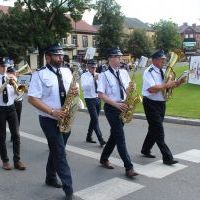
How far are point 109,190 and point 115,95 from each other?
1.57 m

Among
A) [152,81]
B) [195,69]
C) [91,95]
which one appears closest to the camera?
[152,81]

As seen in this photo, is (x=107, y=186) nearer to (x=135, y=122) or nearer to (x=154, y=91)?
(x=154, y=91)

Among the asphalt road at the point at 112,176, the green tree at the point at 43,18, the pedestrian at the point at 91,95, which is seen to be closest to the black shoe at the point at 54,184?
the asphalt road at the point at 112,176

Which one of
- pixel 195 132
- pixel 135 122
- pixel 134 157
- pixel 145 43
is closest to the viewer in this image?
pixel 134 157

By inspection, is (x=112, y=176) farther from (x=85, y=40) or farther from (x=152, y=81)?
(x=85, y=40)

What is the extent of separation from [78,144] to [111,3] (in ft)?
262

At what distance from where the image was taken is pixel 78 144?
31.8ft

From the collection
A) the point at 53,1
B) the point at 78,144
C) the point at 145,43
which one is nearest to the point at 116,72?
the point at 78,144

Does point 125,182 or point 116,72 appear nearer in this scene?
point 125,182

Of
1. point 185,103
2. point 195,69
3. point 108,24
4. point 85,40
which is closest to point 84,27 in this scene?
point 85,40

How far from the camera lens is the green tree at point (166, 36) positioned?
Answer: 4134 inches

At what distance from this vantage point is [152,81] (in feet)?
24.5

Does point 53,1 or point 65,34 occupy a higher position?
point 53,1

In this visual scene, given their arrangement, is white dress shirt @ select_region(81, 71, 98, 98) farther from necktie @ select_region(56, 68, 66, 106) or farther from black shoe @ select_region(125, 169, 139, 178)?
necktie @ select_region(56, 68, 66, 106)
